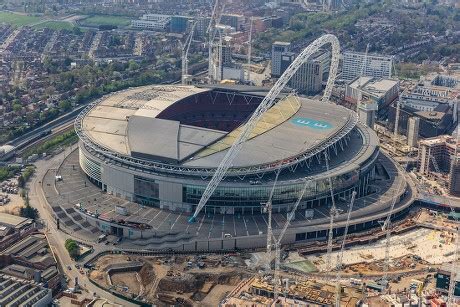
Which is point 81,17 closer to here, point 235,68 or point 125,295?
point 235,68

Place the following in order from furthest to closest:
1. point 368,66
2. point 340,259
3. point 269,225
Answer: point 368,66
point 340,259
point 269,225

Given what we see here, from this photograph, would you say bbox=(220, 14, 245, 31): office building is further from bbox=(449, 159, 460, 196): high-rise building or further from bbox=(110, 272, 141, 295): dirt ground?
bbox=(110, 272, 141, 295): dirt ground

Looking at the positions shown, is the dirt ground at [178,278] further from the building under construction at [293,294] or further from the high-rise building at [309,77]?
the high-rise building at [309,77]

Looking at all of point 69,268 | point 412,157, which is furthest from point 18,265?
point 412,157

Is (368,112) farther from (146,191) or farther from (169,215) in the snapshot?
(146,191)

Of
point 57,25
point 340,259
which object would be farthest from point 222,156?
point 57,25
